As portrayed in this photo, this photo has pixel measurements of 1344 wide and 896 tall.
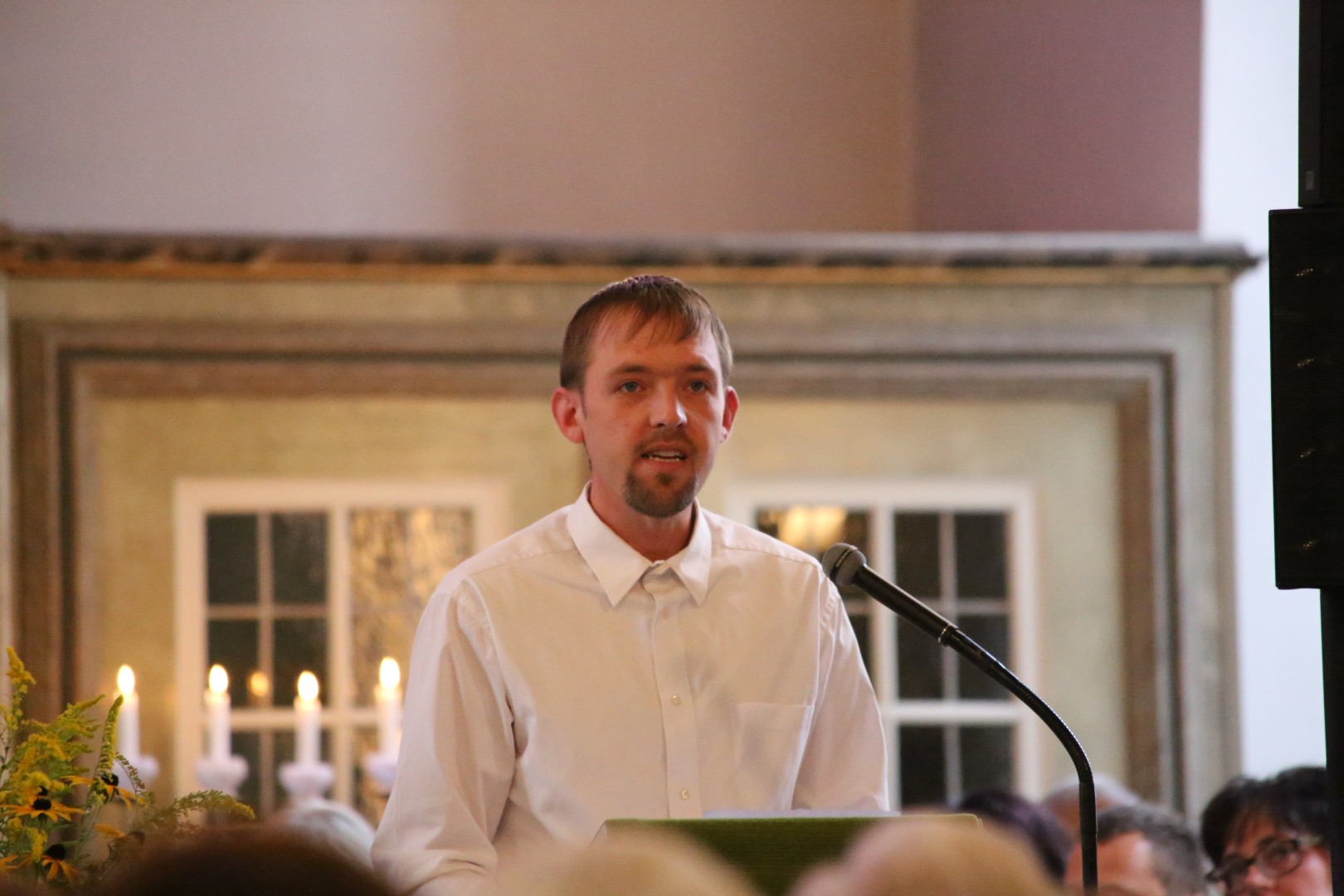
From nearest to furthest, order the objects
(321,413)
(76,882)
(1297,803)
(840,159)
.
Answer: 1. (76,882)
2. (1297,803)
3. (321,413)
4. (840,159)

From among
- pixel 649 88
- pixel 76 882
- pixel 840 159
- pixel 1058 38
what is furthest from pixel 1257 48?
pixel 76 882

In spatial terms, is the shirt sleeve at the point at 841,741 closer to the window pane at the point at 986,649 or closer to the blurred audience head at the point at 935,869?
the blurred audience head at the point at 935,869

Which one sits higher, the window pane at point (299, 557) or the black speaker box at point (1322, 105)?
the black speaker box at point (1322, 105)

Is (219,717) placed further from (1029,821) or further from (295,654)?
(1029,821)

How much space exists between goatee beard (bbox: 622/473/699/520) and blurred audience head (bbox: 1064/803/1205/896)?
1.07 metres

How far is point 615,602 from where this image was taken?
8.07 ft

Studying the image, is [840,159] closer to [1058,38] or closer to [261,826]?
[1058,38]

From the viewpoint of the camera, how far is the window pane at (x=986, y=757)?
5.00 m

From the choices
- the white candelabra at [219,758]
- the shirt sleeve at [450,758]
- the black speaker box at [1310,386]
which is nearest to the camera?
the black speaker box at [1310,386]

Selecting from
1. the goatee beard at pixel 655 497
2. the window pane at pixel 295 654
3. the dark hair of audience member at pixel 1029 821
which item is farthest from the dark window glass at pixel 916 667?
the goatee beard at pixel 655 497

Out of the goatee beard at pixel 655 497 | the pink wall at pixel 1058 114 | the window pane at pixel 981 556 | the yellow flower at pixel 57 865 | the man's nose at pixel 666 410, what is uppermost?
the pink wall at pixel 1058 114

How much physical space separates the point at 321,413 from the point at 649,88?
1619mm

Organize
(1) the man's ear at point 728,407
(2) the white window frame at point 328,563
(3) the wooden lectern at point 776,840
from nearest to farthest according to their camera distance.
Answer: (3) the wooden lectern at point 776,840
(1) the man's ear at point 728,407
(2) the white window frame at point 328,563

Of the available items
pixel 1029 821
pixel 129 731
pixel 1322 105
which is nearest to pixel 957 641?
pixel 1322 105
